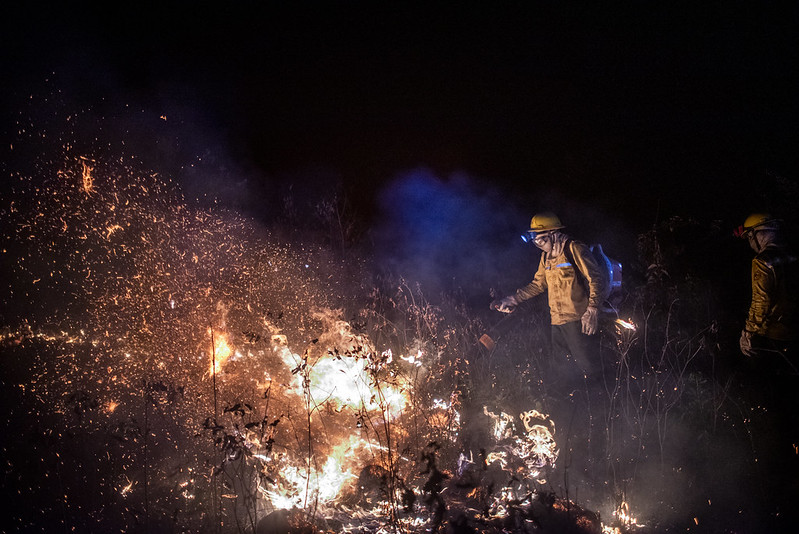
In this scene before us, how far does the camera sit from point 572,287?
442 centimetres

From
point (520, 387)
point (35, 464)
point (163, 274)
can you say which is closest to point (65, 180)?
point (163, 274)

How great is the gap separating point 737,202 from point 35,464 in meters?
8.18

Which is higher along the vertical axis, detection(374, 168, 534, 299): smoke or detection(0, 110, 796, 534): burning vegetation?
detection(374, 168, 534, 299): smoke

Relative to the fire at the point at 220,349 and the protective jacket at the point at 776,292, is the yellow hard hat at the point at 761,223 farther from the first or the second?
the fire at the point at 220,349

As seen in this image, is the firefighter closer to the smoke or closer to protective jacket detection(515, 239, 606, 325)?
protective jacket detection(515, 239, 606, 325)

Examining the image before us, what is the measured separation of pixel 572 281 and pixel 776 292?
1.46 m

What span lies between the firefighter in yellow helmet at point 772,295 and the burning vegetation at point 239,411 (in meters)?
0.71

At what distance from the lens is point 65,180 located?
3.72m

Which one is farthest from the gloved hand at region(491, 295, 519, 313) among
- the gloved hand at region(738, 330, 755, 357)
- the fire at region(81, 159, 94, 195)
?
the fire at region(81, 159, 94, 195)

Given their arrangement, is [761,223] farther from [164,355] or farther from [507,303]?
[164,355]

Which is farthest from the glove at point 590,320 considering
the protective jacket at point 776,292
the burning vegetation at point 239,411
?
the protective jacket at point 776,292

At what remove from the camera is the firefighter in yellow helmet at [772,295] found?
11.7ft

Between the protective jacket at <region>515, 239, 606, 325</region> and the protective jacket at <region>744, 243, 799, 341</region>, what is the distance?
1123 mm

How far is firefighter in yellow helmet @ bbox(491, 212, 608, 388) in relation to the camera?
4293 mm
